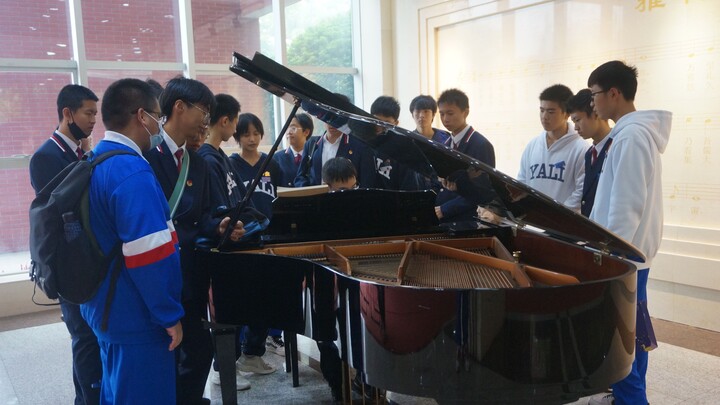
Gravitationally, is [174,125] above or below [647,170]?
above

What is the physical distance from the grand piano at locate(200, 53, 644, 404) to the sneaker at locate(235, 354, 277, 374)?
1031mm

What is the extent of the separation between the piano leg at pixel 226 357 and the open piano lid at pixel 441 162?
97 cm

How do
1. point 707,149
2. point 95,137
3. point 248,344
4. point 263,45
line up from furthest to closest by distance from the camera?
1. point 263,45
2. point 95,137
3. point 707,149
4. point 248,344

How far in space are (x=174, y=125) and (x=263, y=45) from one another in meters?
4.47

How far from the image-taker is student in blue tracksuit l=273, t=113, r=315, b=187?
15.5ft

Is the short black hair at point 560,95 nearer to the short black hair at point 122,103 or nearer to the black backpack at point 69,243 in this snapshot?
the short black hair at point 122,103

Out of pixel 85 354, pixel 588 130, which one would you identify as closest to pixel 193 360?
pixel 85 354

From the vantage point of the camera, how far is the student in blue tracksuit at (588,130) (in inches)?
120

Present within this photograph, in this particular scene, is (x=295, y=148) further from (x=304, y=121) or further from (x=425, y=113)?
(x=425, y=113)

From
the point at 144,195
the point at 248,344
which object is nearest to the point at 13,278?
the point at 248,344

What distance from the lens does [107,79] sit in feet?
18.7

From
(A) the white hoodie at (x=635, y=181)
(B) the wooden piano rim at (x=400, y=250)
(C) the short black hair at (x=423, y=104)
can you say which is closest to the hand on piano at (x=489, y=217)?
(B) the wooden piano rim at (x=400, y=250)

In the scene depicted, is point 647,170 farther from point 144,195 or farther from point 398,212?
point 144,195

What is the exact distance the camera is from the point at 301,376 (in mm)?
3533
